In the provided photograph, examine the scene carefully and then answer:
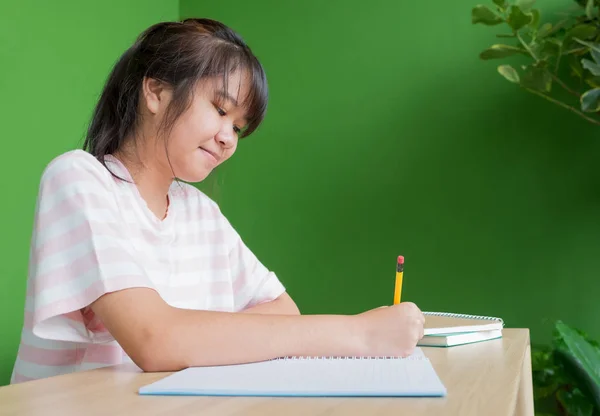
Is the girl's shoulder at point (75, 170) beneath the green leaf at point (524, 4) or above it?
beneath

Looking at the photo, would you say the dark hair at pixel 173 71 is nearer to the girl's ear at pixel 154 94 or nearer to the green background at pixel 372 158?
the girl's ear at pixel 154 94

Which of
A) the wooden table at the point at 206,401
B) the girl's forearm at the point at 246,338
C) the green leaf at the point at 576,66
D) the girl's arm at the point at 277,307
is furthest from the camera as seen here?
the green leaf at the point at 576,66

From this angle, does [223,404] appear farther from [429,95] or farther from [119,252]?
[429,95]

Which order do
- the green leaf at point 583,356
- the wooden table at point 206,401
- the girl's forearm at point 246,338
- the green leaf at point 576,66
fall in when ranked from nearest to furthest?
the wooden table at point 206,401
the girl's forearm at point 246,338
the green leaf at point 583,356
the green leaf at point 576,66

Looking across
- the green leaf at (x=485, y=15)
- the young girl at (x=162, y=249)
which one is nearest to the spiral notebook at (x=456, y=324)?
the young girl at (x=162, y=249)

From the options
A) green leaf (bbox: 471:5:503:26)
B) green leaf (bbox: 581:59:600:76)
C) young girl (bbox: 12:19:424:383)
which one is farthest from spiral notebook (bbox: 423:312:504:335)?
green leaf (bbox: 471:5:503:26)

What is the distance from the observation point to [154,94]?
1137mm

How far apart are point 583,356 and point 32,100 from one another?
1.56m

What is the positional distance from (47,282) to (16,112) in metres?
1.17

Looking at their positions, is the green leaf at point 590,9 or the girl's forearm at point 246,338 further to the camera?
the green leaf at point 590,9

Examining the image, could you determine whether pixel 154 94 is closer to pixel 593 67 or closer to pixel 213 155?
pixel 213 155

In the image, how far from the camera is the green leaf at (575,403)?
1877 mm

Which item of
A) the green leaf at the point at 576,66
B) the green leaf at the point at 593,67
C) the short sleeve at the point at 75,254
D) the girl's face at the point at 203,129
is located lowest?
the short sleeve at the point at 75,254

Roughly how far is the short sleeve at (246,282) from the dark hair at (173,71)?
9.4 inches
